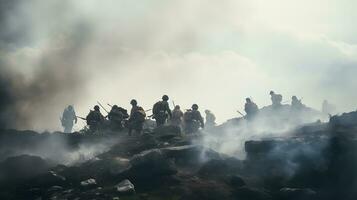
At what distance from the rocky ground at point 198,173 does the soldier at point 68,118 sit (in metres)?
14.6

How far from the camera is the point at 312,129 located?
→ 3481 cm

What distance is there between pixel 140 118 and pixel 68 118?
1286cm

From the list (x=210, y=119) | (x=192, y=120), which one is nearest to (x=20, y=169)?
(x=192, y=120)

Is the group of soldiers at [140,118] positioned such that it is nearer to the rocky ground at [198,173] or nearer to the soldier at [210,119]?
the rocky ground at [198,173]

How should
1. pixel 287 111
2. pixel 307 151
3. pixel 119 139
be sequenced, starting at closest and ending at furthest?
pixel 307 151 → pixel 119 139 → pixel 287 111

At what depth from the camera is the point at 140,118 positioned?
34938 mm

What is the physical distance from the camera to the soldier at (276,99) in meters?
47.2

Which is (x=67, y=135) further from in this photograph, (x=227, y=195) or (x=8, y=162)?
(x=227, y=195)

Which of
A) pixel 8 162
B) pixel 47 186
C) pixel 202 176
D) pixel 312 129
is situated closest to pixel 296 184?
pixel 202 176

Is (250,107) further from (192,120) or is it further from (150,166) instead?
(150,166)

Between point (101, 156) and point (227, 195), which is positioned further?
point (101, 156)

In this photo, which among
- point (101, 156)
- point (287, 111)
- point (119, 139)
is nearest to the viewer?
point (101, 156)

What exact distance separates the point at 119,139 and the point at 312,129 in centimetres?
1419

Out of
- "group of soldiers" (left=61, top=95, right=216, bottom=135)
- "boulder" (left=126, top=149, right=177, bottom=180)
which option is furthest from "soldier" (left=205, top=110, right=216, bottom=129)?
"boulder" (left=126, top=149, right=177, bottom=180)
